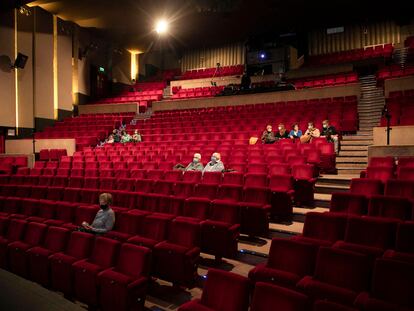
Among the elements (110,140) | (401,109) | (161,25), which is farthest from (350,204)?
(161,25)

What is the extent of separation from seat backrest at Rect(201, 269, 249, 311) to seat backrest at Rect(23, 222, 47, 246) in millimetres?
977

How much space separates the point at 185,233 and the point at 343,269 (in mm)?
611

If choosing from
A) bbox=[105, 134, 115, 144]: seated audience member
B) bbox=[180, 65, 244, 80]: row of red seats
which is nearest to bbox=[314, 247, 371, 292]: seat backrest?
bbox=[105, 134, 115, 144]: seated audience member

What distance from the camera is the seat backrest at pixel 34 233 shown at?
5.03 feet

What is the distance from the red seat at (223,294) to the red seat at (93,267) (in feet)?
1.43

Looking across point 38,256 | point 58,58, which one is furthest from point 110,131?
point 38,256

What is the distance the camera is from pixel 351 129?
3.04 meters

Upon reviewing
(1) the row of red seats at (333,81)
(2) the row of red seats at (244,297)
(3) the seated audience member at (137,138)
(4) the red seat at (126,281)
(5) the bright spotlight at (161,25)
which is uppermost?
(5) the bright spotlight at (161,25)

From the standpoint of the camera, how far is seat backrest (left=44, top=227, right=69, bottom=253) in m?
1.43

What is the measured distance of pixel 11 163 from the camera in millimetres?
3395

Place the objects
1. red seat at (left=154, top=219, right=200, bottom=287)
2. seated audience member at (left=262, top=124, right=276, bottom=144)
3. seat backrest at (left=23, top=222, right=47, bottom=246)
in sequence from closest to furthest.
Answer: red seat at (left=154, top=219, right=200, bottom=287)
seat backrest at (left=23, top=222, right=47, bottom=246)
seated audience member at (left=262, top=124, right=276, bottom=144)

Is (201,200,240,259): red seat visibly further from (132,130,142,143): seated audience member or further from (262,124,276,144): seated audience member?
(132,130,142,143): seated audience member

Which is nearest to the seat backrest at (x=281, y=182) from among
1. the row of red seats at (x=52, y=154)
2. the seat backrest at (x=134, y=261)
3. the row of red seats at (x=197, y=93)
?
the seat backrest at (x=134, y=261)

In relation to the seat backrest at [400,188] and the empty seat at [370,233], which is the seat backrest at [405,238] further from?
the seat backrest at [400,188]
